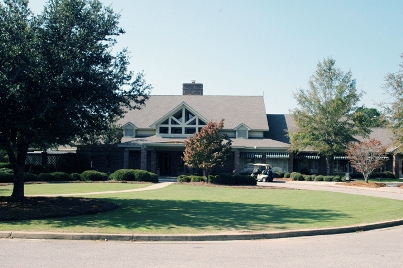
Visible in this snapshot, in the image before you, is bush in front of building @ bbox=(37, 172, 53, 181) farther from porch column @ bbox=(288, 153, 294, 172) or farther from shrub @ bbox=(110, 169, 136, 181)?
porch column @ bbox=(288, 153, 294, 172)

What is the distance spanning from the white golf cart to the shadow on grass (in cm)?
1940

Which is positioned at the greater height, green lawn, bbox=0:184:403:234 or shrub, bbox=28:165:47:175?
shrub, bbox=28:165:47:175

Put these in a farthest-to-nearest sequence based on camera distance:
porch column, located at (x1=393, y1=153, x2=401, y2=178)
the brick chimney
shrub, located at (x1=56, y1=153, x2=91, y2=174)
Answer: the brick chimney < porch column, located at (x1=393, y1=153, x2=401, y2=178) < shrub, located at (x1=56, y1=153, x2=91, y2=174)

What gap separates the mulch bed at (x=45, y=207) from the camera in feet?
43.0

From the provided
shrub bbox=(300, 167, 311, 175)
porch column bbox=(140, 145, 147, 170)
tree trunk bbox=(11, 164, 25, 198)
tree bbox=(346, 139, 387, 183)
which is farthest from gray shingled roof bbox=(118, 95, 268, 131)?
tree trunk bbox=(11, 164, 25, 198)

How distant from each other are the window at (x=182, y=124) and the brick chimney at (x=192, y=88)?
8.85m

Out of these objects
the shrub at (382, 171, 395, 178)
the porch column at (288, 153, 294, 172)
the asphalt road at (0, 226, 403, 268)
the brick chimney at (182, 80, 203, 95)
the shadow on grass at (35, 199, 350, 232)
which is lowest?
the asphalt road at (0, 226, 403, 268)

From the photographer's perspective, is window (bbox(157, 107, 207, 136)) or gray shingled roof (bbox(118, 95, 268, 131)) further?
gray shingled roof (bbox(118, 95, 268, 131))

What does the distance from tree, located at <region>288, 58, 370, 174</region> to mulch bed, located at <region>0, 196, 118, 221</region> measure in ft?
91.0

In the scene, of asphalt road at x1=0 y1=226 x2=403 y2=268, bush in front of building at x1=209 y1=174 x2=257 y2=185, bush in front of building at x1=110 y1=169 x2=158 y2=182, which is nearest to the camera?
asphalt road at x1=0 y1=226 x2=403 y2=268

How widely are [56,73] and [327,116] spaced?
3122cm

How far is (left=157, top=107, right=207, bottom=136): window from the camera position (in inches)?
1687

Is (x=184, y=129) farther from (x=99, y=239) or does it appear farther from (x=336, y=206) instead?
(x=99, y=239)

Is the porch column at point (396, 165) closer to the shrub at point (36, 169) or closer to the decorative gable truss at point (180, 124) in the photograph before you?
the decorative gable truss at point (180, 124)
